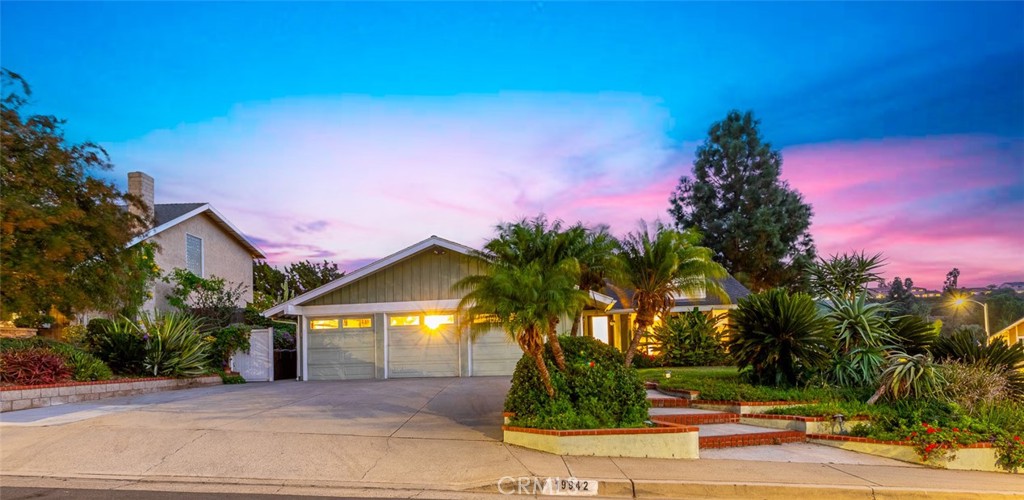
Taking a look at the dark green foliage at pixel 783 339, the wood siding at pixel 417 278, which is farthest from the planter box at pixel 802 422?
the wood siding at pixel 417 278

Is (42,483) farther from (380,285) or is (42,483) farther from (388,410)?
(380,285)

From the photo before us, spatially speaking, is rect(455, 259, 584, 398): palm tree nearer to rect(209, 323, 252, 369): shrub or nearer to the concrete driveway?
the concrete driveway

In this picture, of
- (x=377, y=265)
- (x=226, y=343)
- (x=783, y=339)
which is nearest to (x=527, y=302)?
(x=783, y=339)

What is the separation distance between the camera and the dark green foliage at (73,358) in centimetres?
1498

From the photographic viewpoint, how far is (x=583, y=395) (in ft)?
35.2

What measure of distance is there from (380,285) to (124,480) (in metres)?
13.1

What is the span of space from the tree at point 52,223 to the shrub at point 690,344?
16597 mm

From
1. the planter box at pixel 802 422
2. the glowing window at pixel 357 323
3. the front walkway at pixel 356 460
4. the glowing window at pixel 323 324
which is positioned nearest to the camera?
the front walkway at pixel 356 460

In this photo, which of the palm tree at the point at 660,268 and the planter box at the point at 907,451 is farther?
the palm tree at the point at 660,268

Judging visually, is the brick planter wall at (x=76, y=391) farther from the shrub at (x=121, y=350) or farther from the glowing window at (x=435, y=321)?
the glowing window at (x=435, y=321)

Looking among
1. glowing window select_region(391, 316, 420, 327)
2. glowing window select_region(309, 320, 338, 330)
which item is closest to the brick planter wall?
glowing window select_region(309, 320, 338, 330)

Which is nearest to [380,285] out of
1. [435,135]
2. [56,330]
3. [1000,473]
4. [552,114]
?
[435,135]

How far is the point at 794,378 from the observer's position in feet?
47.5

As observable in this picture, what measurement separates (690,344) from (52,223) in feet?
60.1
